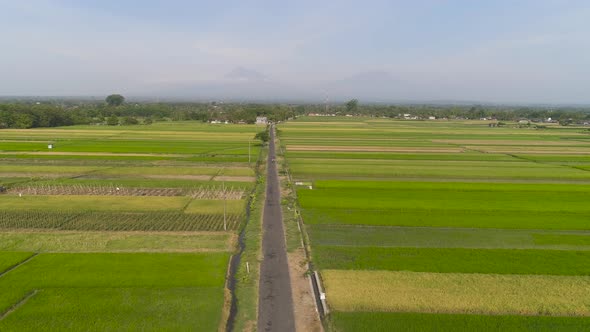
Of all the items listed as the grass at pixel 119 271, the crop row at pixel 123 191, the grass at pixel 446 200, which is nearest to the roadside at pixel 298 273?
the grass at pixel 446 200

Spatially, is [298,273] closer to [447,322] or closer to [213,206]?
[447,322]

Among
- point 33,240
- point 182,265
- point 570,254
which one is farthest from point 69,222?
point 570,254

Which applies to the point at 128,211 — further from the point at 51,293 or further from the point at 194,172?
the point at 194,172

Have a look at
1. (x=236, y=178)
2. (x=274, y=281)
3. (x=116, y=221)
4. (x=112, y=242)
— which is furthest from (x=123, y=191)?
(x=274, y=281)

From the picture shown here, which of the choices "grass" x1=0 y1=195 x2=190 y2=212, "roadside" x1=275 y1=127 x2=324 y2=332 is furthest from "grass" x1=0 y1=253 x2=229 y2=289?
"grass" x1=0 y1=195 x2=190 y2=212

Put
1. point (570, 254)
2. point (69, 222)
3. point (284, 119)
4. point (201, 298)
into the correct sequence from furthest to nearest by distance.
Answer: point (284, 119) → point (69, 222) → point (570, 254) → point (201, 298)

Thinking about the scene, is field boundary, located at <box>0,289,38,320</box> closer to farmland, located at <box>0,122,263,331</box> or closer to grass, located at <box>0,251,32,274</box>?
farmland, located at <box>0,122,263,331</box>

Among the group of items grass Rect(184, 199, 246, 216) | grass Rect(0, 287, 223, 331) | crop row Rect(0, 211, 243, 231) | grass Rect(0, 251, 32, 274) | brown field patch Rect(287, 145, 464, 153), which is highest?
brown field patch Rect(287, 145, 464, 153)

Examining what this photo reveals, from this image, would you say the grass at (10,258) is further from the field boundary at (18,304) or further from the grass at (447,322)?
the grass at (447,322)
